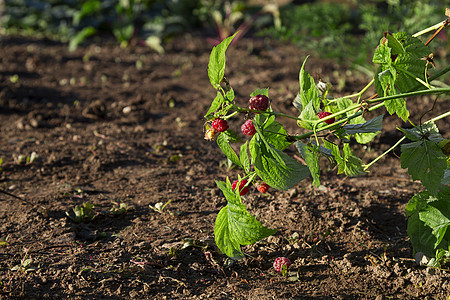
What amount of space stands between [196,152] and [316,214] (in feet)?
3.70

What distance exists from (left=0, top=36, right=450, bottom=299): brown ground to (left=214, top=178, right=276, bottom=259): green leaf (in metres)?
0.33

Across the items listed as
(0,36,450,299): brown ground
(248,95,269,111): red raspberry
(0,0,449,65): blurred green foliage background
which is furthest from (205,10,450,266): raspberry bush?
(0,0,449,65): blurred green foliage background

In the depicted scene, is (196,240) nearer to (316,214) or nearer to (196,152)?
(316,214)

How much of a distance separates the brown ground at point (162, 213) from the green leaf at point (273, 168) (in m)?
0.56

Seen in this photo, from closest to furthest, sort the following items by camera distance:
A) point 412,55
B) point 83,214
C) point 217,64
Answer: point 217,64 < point 412,55 < point 83,214

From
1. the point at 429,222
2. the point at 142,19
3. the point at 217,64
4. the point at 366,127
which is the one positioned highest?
the point at 217,64

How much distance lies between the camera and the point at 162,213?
238cm

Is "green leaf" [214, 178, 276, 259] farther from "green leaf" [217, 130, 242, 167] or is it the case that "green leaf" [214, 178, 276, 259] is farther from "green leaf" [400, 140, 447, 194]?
"green leaf" [400, 140, 447, 194]

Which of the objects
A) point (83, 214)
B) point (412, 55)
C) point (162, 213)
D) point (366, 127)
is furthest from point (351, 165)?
point (83, 214)

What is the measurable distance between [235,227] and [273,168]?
246 mm

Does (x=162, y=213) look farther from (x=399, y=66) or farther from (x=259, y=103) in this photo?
(x=399, y=66)

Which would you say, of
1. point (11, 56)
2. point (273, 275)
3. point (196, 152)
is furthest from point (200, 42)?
point (273, 275)

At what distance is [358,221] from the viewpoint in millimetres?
2293

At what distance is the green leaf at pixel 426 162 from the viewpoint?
155 cm
